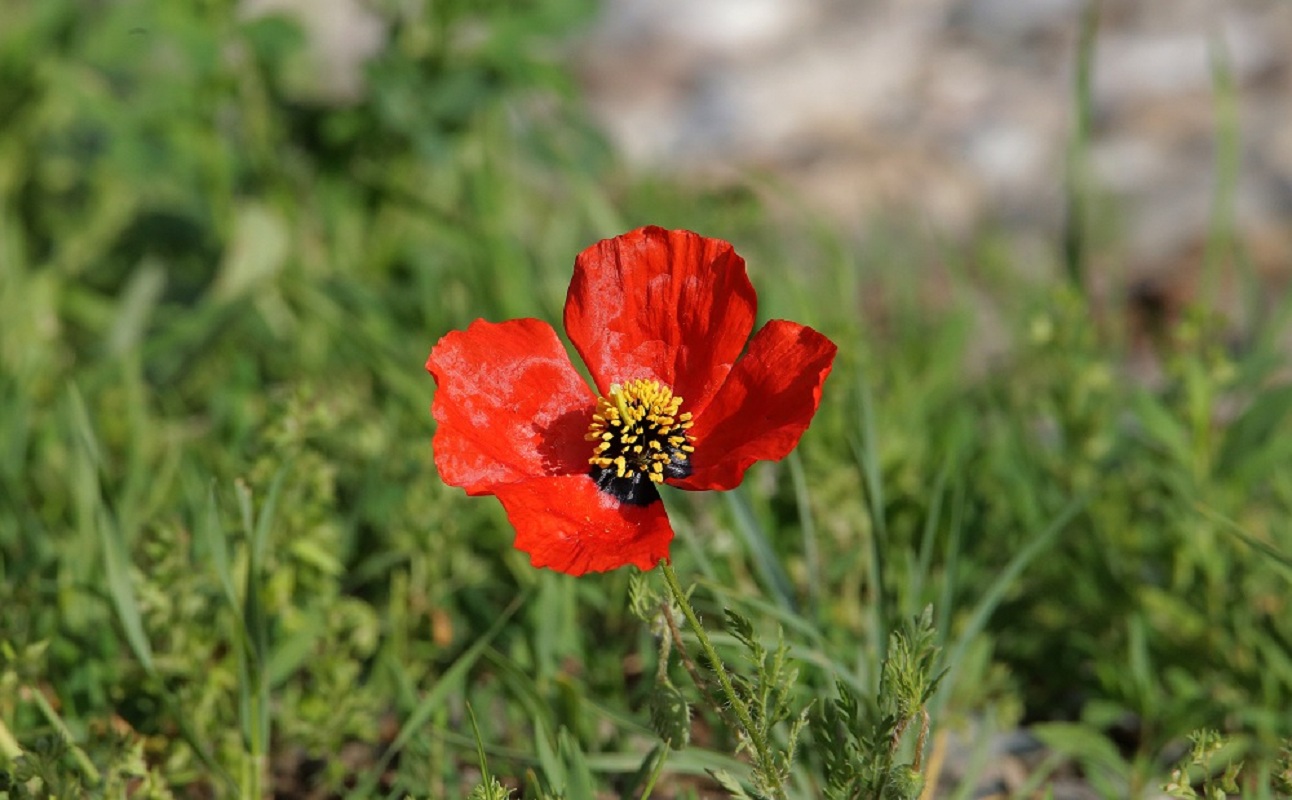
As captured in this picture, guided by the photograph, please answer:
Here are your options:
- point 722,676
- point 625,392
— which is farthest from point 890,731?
point 625,392

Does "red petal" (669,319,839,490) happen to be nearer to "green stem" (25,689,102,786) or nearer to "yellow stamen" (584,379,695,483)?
"yellow stamen" (584,379,695,483)

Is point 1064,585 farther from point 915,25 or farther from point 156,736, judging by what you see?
point 915,25

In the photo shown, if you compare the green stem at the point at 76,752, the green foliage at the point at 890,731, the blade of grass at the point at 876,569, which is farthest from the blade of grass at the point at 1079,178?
the green stem at the point at 76,752

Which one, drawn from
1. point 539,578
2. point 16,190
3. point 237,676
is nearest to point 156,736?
point 237,676

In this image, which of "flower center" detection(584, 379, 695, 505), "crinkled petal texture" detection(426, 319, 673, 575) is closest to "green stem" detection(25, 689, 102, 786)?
"crinkled petal texture" detection(426, 319, 673, 575)

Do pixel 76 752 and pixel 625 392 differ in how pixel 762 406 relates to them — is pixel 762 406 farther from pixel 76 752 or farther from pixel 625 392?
pixel 76 752

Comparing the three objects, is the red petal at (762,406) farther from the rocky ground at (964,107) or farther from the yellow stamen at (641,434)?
the rocky ground at (964,107)

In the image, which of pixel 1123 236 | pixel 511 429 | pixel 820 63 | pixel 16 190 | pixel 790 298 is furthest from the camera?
pixel 820 63
